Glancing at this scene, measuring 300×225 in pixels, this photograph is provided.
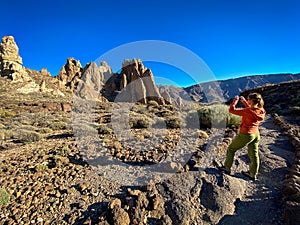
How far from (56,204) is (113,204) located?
1.04 m

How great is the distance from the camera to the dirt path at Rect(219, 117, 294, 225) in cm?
362

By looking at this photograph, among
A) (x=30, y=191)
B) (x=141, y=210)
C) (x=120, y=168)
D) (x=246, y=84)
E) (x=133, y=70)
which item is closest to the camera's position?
(x=141, y=210)

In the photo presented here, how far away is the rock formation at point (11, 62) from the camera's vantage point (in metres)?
47.5

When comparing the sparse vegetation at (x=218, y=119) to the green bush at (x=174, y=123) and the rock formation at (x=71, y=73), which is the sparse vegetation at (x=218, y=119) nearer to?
the green bush at (x=174, y=123)

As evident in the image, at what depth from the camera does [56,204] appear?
3.74 m

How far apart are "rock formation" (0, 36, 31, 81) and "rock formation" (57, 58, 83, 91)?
14.6 m

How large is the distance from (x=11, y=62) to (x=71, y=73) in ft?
77.7

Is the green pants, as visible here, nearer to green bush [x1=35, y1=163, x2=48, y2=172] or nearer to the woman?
the woman

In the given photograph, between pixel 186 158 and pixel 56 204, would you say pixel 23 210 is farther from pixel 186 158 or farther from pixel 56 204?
pixel 186 158

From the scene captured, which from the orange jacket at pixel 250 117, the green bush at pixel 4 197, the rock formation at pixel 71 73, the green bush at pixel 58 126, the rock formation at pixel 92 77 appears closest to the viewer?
the green bush at pixel 4 197

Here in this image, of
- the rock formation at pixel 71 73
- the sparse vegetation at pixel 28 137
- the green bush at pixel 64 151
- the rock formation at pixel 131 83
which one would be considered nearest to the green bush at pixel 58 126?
the sparse vegetation at pixel 28 137

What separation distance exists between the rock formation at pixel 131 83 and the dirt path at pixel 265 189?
3580cm

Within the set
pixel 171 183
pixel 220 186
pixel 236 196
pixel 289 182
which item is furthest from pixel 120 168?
pixel 289 182

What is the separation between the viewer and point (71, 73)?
73.8 meters
